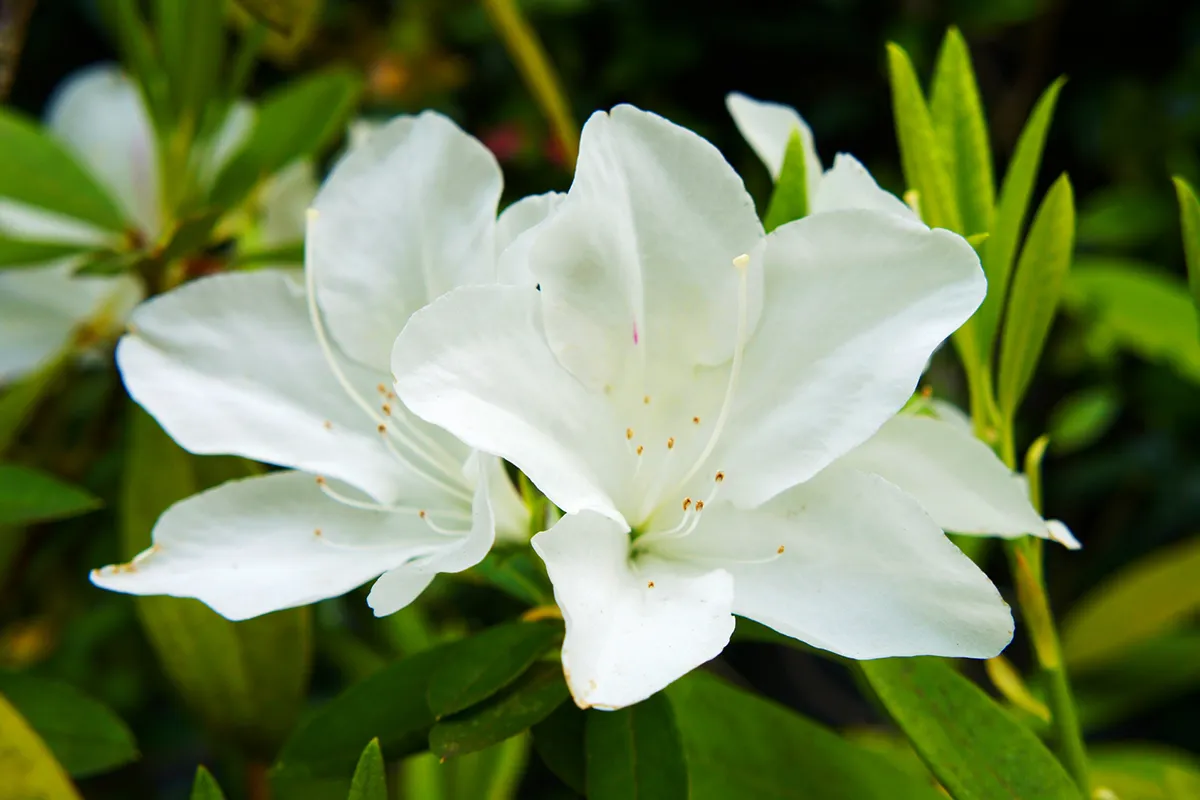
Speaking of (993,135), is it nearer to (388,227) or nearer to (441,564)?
(388,227)

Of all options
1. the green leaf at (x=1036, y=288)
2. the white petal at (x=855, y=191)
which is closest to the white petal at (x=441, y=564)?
the white petal at (x=855, y=191)

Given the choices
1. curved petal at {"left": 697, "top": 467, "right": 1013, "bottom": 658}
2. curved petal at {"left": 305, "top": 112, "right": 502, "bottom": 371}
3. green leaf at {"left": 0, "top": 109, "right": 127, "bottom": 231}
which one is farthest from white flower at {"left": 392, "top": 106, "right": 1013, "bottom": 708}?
green leaf at {"left": 0, "top": 109, "right": 127, "bottom": 231}

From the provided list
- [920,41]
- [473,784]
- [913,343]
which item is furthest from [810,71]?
[913,343]

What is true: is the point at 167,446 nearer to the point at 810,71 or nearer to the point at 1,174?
the point at 1,174

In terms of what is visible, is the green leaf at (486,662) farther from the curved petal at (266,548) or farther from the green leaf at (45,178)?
the green leaf at (45,178)

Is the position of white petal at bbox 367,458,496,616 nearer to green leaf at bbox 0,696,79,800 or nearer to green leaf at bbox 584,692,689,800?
green leaf at bbox 584,692,689,800
